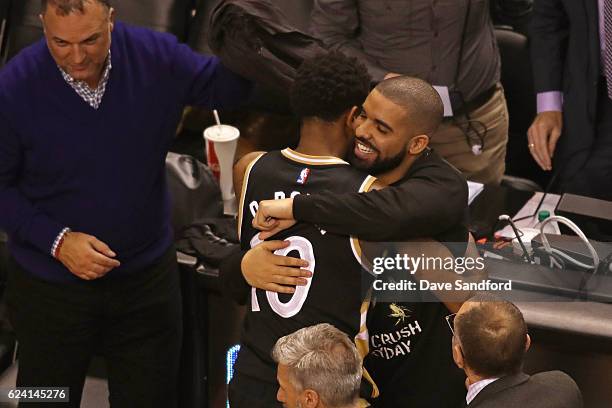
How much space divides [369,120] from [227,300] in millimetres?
1147

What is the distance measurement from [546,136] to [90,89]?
1654mm

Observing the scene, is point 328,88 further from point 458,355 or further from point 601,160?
point 601,160

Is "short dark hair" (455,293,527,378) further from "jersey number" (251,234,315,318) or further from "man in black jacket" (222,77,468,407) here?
"jersey number" (251,234,315,318)

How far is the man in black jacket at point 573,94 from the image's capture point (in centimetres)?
345

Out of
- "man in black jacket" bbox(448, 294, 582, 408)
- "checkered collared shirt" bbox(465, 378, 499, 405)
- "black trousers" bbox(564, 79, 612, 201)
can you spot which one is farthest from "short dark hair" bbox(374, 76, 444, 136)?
"black trousers" bbox(564, 79, 612, 201)

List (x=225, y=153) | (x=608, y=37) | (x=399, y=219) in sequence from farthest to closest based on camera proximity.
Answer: (x=225, y=153), (x=608, y=37), (x=399, y=219)

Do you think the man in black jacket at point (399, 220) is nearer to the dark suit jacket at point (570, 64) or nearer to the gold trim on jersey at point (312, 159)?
the gold trim on jersey at point (312, 159)

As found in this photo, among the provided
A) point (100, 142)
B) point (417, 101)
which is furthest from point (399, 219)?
point (100, 142)

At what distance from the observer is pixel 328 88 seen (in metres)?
2.53

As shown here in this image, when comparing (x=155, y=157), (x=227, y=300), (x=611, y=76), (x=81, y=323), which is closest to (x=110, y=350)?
(x=81, y=323)

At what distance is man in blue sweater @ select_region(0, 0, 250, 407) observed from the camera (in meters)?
2.87

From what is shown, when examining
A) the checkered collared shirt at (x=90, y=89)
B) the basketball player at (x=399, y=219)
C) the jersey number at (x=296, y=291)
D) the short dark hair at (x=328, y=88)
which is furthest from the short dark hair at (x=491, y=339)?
the checkered collared shirt at (x=90, y=89)

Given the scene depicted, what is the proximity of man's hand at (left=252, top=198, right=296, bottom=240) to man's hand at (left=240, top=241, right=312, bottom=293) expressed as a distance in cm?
5

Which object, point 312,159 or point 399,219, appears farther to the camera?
point 312,159
